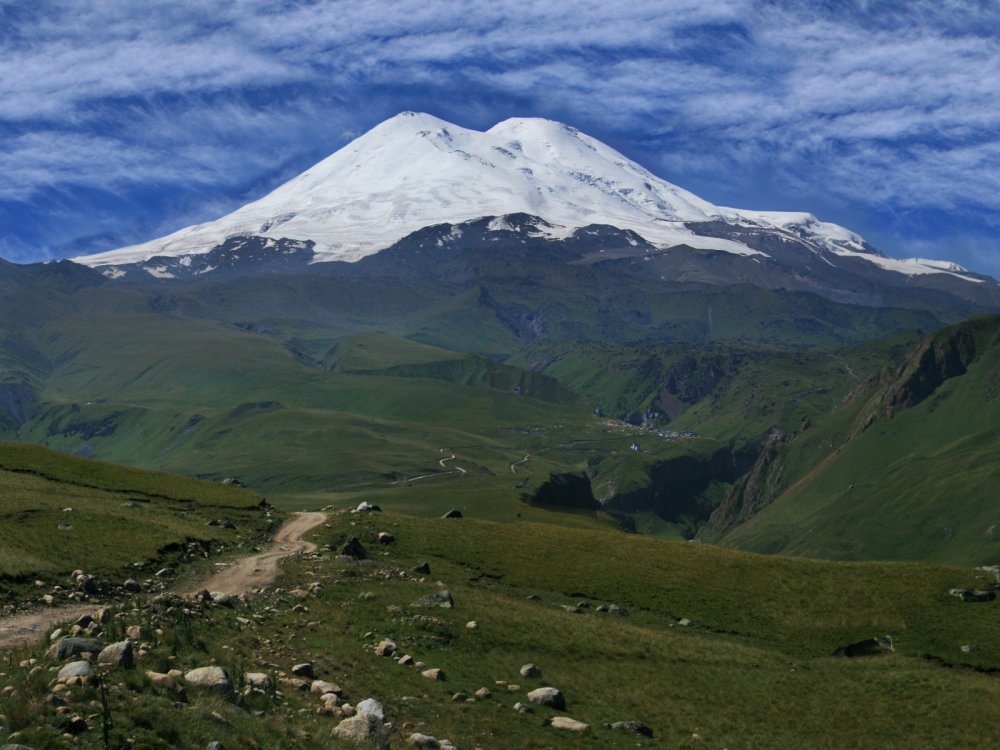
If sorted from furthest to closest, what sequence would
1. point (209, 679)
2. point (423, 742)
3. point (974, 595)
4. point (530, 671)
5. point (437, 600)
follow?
point (974, 595), point (437, 600), point (530, 671), point (423, 742), point (209, 679)

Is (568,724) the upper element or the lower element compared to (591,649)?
upper

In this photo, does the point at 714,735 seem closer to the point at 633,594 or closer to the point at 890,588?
the point at 633,594

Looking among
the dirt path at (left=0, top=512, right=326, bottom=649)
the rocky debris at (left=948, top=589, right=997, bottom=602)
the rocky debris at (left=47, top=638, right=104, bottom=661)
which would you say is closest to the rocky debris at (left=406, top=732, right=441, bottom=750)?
the rocky debris at (left=47, top=638, right=104, bottom=661)

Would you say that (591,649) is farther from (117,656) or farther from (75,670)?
(75,670)

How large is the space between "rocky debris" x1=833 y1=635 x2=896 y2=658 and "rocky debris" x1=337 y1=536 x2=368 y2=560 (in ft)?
92.2

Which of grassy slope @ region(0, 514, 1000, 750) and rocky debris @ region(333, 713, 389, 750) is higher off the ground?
rocky debris @ region(333, 713, 389, 750)

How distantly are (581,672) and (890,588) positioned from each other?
25.8 metres

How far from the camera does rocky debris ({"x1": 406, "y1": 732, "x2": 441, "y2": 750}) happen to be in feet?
94.3

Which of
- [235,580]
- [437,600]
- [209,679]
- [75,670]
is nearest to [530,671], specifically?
[437,600]

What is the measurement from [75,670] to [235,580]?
1016 inches

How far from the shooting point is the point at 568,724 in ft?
113

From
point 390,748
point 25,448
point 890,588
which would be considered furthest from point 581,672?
point 25,448

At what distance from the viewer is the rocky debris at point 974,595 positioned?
56969mm

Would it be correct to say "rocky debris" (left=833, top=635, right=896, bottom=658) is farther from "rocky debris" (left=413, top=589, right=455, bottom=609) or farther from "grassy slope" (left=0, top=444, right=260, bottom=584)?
"grassy slope" (left=0, top=444, right=260, bottom=584)
